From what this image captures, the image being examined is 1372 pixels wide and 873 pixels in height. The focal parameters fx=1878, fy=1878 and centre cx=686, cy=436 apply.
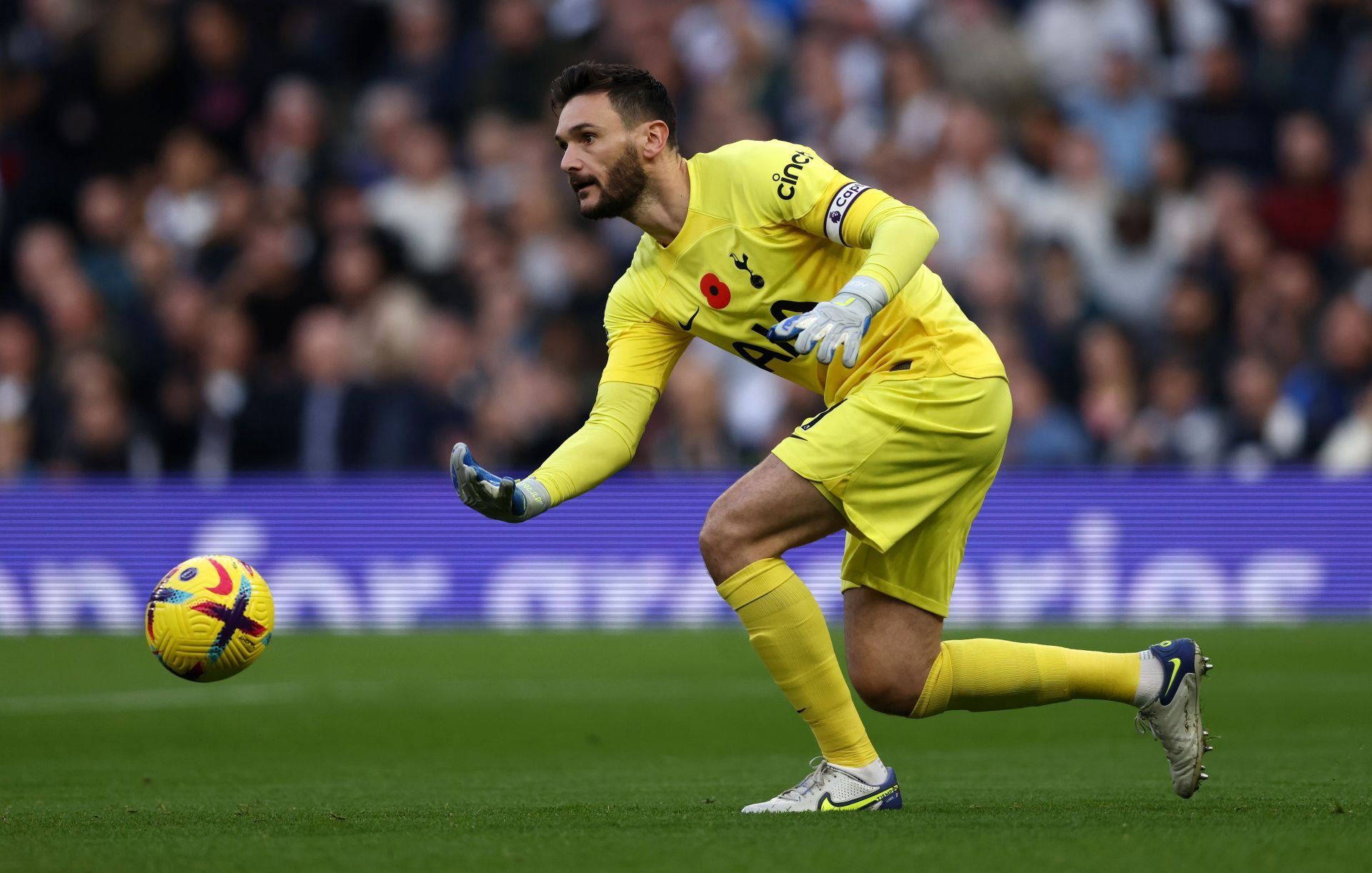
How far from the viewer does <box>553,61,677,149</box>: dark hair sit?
5.94m

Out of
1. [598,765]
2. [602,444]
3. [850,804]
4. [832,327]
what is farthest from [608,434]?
[598,765]

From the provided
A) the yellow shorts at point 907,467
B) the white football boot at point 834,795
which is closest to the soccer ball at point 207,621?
the white football boot at point 834,795

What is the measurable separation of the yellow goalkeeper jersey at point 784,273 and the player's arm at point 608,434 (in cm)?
23

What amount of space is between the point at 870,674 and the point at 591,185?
1.77 m

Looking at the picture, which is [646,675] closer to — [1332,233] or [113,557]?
[113,557]

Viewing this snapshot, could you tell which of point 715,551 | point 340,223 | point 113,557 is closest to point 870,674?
point 715,551

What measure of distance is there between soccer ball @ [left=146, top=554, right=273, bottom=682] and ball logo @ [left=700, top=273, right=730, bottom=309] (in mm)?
1985

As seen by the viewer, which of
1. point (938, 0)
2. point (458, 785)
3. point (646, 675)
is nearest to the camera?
Result: point (458, 785)

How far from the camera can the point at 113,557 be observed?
1356 cm

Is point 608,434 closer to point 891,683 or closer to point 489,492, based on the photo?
point 489,492

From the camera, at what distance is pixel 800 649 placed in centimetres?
566

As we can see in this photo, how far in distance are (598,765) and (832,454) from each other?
2499 millimetres

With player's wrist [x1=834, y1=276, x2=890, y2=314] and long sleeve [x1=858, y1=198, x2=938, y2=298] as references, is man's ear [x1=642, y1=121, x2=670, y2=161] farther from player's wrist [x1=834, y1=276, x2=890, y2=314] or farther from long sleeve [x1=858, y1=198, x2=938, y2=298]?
player's wrist [x1=834, y1=276, x2=890, y2=314]

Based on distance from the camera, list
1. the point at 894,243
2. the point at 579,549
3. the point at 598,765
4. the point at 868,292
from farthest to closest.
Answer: the point at 579,549, the point at 598,765, the point at 894,243, the point at 868,292
